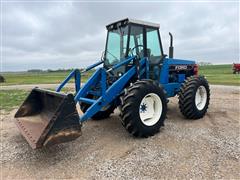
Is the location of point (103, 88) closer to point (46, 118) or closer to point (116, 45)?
point (46, 118)

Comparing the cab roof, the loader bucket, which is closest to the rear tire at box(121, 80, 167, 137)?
the loader bucket

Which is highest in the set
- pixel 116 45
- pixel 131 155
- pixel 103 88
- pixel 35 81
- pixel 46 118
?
pixel 116 45

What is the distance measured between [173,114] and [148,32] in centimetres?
258

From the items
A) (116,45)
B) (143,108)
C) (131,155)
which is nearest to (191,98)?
(143,108)

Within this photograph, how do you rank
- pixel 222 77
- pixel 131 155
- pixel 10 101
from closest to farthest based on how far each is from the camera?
1. pixel 131 155
2. pixel 10 101
3. pixel 222 77

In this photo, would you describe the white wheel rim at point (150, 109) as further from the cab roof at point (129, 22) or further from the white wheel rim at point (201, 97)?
the white wheel rim at point (201, 97)

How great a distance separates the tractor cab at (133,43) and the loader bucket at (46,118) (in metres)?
1.82

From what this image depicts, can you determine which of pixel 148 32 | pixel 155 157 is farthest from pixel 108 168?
pixel 148 32

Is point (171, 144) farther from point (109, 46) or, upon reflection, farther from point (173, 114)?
point (109, 46)

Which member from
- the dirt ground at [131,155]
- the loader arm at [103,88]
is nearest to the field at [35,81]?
the loader arm at [103,88]

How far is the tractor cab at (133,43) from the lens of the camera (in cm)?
558

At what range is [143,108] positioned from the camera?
4.99m

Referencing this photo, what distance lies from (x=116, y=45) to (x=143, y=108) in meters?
1.86

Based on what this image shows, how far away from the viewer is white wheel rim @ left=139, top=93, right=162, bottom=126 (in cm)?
497
